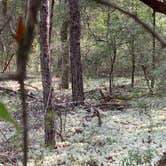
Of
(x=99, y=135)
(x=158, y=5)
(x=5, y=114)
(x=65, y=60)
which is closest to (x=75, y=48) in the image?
(x=99, y=135)

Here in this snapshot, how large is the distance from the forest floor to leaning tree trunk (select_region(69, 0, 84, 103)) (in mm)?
961

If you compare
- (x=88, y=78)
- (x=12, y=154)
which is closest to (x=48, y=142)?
(x=12, y=154)

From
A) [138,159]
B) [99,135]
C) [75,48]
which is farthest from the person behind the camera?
[75,48]

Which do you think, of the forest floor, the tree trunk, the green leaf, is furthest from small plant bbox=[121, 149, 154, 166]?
the tree trunk

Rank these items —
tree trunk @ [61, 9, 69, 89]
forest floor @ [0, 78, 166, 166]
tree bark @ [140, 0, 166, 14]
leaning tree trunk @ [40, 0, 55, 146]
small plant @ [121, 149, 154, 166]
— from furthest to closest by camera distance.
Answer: tree trunk @ [61, 9, 69, 89] < leaning tree trunk @ [40, 0, 55, 146] < forest floor @ [0, 78, 166, 166] < small plant @ [121, 149, 154, 166] < tree bark @ [140, 0, 166, 14]

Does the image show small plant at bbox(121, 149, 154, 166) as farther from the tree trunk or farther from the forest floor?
the tree trunk

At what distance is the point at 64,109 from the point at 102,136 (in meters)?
2.01

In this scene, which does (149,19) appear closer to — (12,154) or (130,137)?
(130,137)

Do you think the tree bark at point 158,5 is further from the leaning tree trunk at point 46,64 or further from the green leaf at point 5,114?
the leaning tree trunk at point 46,64

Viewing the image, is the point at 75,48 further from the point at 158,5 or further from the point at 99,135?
the point at 158,5

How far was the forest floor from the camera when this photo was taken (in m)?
6.77

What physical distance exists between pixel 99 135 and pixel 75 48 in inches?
155

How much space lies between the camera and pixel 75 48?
1215 centimetres

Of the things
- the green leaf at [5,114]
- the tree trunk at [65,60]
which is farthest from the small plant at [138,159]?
the tree trunk at [65,60]
